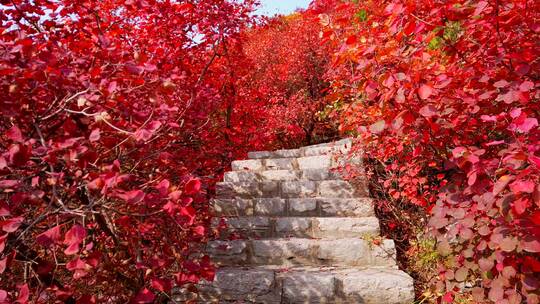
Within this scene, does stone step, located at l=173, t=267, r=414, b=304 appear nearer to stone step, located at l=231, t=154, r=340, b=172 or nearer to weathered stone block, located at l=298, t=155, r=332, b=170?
weathered stone block, located at l=298, t=155, r=332, b=170

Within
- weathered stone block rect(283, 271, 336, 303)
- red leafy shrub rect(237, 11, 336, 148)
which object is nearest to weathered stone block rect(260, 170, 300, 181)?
weathered stone block rect(283, 271, 336, 303)

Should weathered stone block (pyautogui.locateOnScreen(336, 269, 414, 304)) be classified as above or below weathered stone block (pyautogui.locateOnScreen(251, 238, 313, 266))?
below

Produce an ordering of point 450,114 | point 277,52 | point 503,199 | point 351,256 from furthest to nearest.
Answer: point 277,52, point 351,256, point 450,114, point 503,199

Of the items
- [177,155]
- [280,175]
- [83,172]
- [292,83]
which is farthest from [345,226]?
[292,83]

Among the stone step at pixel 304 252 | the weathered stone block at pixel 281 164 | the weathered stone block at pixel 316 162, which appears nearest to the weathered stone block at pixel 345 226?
the stone step at pixel 304 252

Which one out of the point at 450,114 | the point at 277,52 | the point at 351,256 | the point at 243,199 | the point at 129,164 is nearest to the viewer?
the point at 450,114

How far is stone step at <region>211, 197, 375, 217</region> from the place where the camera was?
4.78 m

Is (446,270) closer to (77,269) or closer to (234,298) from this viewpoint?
(234,298)

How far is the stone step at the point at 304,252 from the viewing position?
3.86 metres

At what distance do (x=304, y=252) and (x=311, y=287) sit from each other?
2.01 ft

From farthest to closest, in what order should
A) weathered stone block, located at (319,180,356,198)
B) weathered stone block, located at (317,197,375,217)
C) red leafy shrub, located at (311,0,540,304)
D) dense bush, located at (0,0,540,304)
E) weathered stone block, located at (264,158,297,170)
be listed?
weathered stone block, located at (264,158,297,170)
weathered stone block, located at (319,180,356,198)
weathered stone block, located at (317,197,375,217)
red leafy shrub, located at (311,0,540,304)
dense bush, located at (0,0,540,304)

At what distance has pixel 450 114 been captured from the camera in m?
2.71

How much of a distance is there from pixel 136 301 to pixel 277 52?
11.0m

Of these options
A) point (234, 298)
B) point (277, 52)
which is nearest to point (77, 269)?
point (234, 298)
